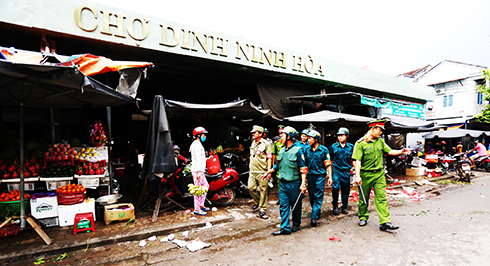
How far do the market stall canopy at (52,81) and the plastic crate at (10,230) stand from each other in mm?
2244

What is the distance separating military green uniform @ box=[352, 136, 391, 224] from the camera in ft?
15.8

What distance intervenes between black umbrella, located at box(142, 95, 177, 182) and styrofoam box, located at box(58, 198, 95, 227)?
46.0 inches

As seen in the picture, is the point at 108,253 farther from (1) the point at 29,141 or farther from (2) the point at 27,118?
(2) the point at 27,118

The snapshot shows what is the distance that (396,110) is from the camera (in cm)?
1341

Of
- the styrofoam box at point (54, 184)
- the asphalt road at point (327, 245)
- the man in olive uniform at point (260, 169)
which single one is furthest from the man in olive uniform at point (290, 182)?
the styrofoam box at point (54, 184)

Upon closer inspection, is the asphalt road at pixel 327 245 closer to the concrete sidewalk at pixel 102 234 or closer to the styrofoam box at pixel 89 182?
the concrete sidewalk at pixel 102 234

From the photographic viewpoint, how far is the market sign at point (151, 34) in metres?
5.50

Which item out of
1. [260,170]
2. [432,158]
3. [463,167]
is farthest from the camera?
[432,158]

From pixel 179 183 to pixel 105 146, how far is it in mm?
2173

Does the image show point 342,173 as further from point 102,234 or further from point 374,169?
point 102,234

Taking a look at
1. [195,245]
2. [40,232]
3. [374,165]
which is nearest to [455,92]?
[374,165]

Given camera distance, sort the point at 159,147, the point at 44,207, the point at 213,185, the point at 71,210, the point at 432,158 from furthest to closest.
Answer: the point at 432,158 → the point at 213,185 → the point at 159,147 → the point at 71,210 → the point at 44,207

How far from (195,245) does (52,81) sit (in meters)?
3.58

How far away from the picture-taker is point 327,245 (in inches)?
162
